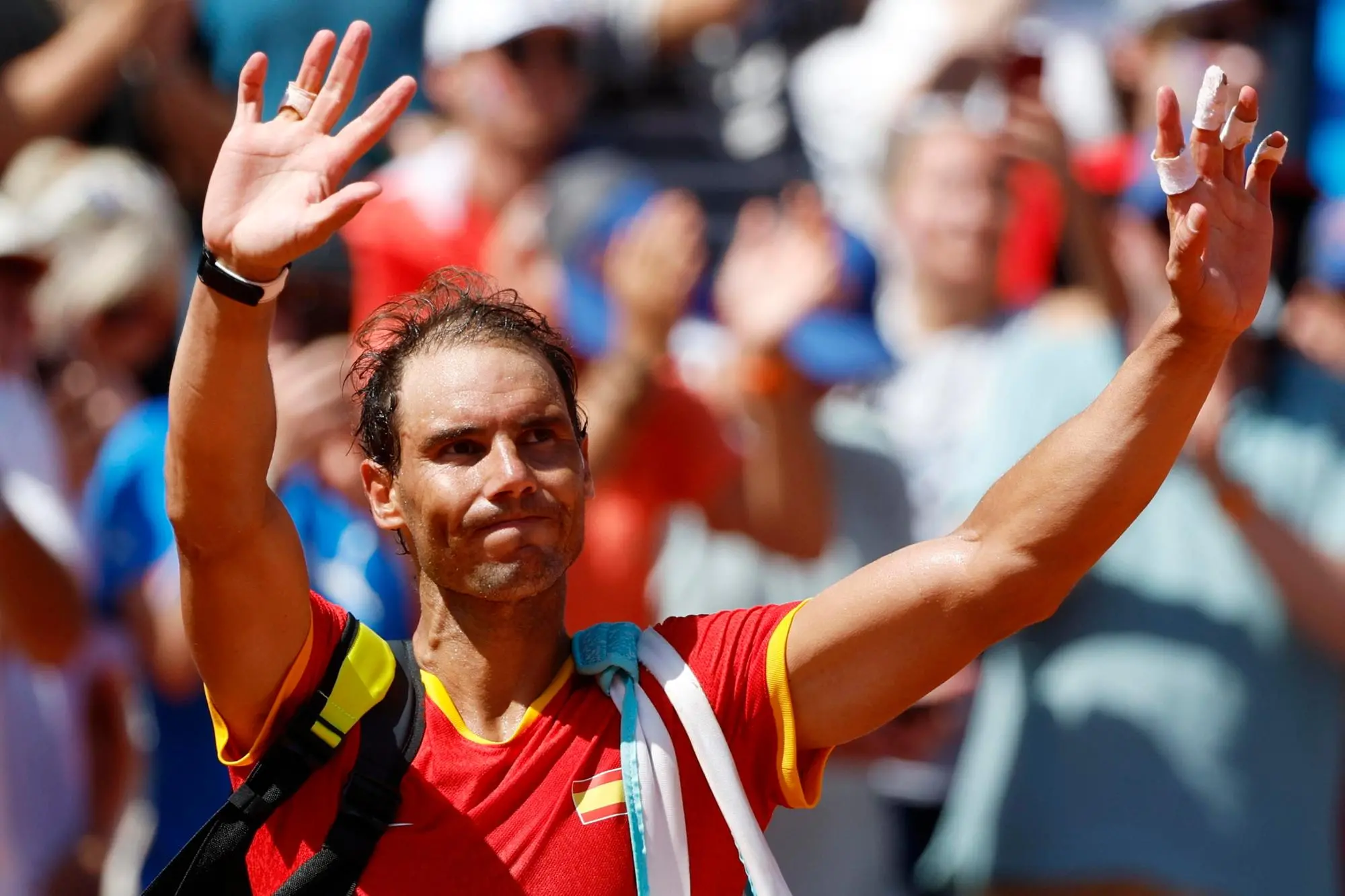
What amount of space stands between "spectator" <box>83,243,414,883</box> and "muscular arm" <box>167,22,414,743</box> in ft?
6.14

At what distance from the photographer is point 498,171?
17.9 feet

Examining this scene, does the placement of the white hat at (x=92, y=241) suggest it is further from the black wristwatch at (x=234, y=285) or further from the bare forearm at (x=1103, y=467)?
the bare forearm at (x=1103, y=467)

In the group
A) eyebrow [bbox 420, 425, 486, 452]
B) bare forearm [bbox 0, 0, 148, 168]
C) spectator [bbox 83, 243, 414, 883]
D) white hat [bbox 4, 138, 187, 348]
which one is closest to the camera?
eyebrow [bbox 420, 425, 486, 452]

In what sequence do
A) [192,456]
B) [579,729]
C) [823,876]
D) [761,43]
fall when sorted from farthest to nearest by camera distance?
[761,43]
[823,876]
[579,729]
[192,456]

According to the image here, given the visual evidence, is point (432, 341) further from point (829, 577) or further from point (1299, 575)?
point (1299, 575)

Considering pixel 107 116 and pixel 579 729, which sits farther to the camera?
pixel 107 116

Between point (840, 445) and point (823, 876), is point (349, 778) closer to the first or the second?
point (823, 876)

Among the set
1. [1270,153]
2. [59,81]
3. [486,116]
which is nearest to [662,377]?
[486,116]

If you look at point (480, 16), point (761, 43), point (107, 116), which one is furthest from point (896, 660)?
point (761, 43)

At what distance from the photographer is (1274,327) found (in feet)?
16.8

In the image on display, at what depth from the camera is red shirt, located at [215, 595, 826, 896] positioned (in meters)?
2.58

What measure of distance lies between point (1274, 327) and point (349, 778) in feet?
11.1

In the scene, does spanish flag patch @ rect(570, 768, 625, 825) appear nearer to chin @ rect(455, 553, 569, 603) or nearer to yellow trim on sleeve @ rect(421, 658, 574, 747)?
yellow trim on sleeve @ rect(421, 658, 574, 747)

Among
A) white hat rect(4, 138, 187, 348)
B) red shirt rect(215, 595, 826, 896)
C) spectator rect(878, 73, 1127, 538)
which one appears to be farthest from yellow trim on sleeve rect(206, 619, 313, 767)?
spectator rect(878, 73, 1127, 538)
